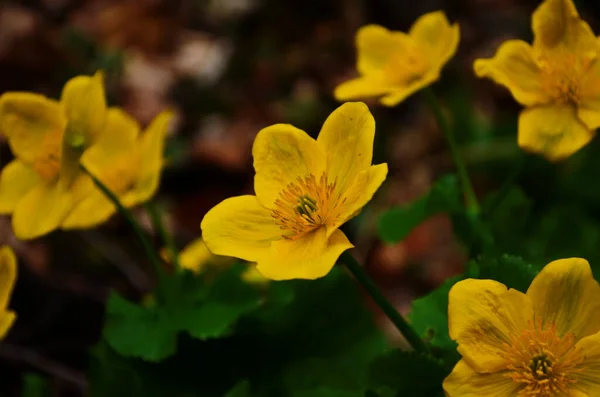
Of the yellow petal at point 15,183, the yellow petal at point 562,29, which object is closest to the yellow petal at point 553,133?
the yellow petal at point 562,29

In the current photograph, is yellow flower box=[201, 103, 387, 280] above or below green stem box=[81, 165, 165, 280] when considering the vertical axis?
above

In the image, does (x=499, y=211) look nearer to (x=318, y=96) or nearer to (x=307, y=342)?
A: (x=307, y=342)

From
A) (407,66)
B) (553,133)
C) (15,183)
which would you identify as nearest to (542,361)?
(553,133)

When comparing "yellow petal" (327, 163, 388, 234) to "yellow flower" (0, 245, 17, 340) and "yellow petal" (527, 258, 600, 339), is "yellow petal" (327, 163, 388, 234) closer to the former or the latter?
"yellow petal" (527, 258, 600, 339)

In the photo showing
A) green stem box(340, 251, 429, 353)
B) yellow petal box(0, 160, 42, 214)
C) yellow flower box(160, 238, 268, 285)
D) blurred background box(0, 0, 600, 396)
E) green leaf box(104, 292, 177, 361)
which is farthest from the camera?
blurred background box(0, 0, 600, 396)

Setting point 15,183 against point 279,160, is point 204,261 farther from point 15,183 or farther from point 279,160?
point 279,160

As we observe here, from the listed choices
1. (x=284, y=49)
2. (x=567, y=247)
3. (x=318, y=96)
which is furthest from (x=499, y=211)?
(x=284, y=49)

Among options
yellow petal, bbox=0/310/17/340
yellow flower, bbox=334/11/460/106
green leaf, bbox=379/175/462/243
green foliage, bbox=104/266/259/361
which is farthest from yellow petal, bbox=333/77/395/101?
yellow petal, bbox=0/310/17/340
